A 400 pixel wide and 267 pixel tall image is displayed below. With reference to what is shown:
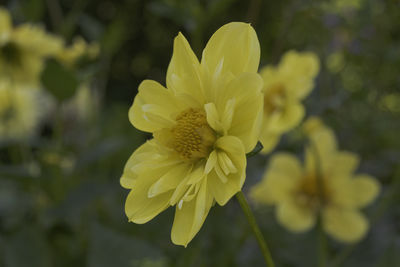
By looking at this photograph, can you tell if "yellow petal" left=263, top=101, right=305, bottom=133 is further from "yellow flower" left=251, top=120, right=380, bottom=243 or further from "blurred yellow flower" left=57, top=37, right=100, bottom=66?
"blurred yellow flower" left=57, top=37, right=100, bottom=66

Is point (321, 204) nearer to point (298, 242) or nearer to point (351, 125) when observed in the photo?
point (298, 242)

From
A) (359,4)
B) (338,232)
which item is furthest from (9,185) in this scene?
(359,4)

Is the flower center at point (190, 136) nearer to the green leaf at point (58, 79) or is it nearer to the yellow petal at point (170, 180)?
the yellow petal at point (170, 180)

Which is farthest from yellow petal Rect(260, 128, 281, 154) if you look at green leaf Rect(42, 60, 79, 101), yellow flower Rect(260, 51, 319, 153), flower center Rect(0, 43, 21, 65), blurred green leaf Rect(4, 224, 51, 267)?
flower center Rect(0, 43, 21, 65)

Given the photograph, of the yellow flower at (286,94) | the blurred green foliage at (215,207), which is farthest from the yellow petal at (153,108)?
the yellow flower at (286,94)

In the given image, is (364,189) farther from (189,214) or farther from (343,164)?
(189,214)
